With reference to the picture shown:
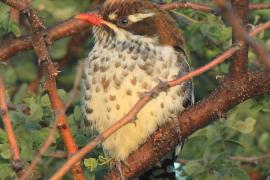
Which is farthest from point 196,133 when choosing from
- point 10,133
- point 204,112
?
point 10,133

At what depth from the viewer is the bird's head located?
4.26 metres

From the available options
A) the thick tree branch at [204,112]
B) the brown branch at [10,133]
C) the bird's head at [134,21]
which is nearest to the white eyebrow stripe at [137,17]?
the bird's head at [134,21]

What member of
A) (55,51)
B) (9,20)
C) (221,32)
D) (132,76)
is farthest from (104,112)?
(55,51)

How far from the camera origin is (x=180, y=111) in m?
4.04

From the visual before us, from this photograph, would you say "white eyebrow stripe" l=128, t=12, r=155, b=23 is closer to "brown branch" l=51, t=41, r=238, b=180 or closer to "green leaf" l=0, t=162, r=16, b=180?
"green leaf" l=0, t=162, r=16, b=180

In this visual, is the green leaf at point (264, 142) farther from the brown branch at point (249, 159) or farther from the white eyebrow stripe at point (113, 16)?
the white eyebrow stripe at point (113, 16)

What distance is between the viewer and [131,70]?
4.08m

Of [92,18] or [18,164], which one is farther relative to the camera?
[92,18]

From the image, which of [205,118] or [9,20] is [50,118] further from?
[205,118]

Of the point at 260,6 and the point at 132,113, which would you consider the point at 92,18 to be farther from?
the point at 132,113

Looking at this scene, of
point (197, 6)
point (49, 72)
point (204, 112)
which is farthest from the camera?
point (197, 6)

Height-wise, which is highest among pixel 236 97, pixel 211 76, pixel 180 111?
pixel 236 97

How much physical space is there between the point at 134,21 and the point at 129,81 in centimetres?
42

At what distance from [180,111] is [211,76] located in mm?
1798
